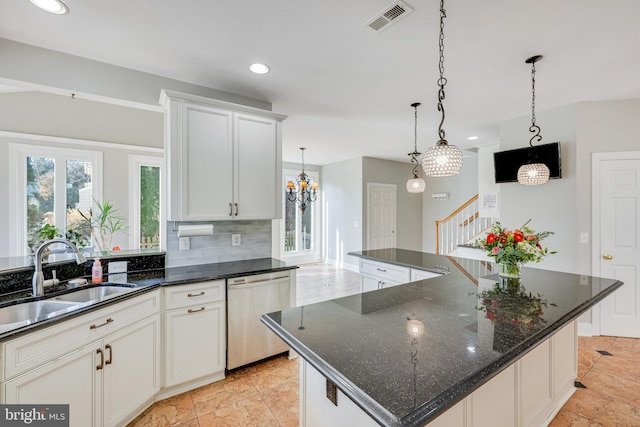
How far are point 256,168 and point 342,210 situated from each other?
Answer: 456 cm

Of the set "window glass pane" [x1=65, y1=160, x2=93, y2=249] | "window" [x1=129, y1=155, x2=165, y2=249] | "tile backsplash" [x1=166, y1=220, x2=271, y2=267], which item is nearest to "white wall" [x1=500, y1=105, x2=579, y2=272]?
"tile backsplash" [x1=166, y1=220, x2=271, y2=267]

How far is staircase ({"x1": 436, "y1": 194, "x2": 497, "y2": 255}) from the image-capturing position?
596cm

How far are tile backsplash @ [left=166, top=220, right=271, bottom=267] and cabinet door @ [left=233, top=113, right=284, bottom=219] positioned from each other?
0.99 ft

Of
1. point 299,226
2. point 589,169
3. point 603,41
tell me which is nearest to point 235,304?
point 603,41

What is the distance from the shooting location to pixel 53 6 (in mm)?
1746

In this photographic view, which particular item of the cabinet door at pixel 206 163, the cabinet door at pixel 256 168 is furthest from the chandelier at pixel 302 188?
the cabinet door at pixel 206 163

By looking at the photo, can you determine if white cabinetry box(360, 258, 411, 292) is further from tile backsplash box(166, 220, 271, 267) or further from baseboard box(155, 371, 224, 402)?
baseboard box(155, 371, 224, 402)

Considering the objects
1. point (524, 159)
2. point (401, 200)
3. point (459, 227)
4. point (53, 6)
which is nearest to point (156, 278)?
point (53, 6)

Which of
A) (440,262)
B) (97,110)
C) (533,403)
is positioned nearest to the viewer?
(533,403)

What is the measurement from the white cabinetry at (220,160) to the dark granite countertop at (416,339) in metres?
1.52

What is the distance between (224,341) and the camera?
2.42m

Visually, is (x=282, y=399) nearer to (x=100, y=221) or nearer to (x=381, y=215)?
(x=100, y=221)

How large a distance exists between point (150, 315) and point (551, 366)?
2.81m

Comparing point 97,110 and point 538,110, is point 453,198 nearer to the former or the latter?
point 538,110
